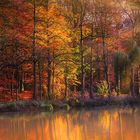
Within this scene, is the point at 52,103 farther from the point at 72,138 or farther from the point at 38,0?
the point at 72,138

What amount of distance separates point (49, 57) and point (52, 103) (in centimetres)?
496

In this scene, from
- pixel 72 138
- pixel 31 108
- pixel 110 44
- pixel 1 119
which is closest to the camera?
pixel 72 138

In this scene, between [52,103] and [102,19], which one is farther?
[102,19]

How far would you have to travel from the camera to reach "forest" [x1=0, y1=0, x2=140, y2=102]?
3117cm

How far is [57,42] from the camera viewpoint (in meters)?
31.7

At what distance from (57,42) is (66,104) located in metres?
5.08

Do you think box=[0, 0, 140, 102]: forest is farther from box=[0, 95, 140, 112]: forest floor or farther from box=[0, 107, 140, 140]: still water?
box=[0, 107, 140, 140]: still water

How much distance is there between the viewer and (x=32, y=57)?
31.0m

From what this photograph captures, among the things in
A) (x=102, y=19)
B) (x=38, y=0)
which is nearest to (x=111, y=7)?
(x=102, y=19)

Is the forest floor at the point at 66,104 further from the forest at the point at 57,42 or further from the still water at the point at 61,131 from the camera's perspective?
the still water at the point at 61,131

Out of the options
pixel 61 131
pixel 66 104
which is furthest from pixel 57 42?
pixel 61 131

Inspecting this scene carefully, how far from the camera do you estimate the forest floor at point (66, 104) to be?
1057 inches

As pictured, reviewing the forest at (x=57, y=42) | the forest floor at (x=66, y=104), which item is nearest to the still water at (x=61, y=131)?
the forest floor at (x=66, y=104)

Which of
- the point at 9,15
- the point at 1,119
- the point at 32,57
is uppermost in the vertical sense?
the point at 9,15
